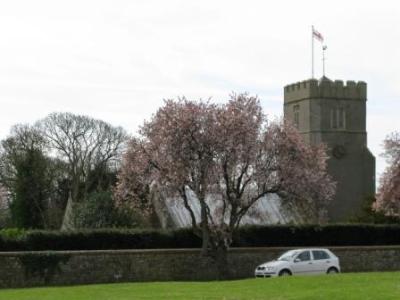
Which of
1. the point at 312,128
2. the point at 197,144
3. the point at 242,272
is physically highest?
the point at 312,128

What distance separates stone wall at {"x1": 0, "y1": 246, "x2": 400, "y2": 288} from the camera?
118ft

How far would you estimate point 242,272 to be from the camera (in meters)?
40.2

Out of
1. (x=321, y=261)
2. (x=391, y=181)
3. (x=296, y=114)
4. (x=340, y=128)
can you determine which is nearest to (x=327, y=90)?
(x=340, y=128)

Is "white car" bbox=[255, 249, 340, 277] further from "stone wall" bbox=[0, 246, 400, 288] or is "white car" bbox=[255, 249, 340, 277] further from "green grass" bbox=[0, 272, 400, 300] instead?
"green grass" bbox=[0, 272, 400, 300]

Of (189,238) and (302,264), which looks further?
(189,238)

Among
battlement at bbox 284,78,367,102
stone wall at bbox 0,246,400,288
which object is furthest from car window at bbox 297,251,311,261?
battlement at bbox 284,78,367,102

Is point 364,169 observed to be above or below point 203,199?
above

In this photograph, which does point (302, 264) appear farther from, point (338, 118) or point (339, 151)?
point (338, 118)

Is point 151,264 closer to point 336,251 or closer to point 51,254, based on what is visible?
point 51,254

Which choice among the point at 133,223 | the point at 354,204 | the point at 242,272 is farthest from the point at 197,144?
the point at 354,204

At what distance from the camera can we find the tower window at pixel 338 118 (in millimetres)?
82875

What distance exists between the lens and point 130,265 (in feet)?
124

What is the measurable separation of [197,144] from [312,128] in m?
47.7

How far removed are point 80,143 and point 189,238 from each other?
1110 inches
